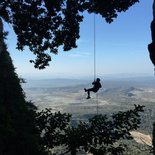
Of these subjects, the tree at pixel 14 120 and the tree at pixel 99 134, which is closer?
the tree at pixel 99 134

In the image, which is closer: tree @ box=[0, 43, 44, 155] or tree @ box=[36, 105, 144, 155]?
tree @ box=[36, 105, 144, 155]

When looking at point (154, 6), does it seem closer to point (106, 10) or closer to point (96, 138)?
point (106, 10)

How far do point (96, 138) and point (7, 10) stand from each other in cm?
748

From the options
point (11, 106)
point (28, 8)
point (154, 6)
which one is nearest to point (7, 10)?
point (28, 8)

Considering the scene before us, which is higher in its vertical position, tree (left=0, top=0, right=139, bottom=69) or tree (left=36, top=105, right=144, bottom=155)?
tree (left=0, top=0, right=139, bottom=69)

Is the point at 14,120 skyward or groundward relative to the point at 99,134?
skyward

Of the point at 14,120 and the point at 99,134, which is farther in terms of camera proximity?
the point at 14,120

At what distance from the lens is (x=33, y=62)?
46.8 ft

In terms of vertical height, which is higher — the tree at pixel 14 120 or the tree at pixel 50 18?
the tree at pixel 50 18

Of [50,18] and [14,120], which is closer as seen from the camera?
[50,18]

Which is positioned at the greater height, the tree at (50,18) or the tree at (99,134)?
the tree at (50,18)

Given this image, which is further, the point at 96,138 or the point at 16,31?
the point at 96,138

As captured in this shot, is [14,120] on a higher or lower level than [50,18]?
lower

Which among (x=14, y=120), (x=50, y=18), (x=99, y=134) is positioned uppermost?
(x=50, y=18)
